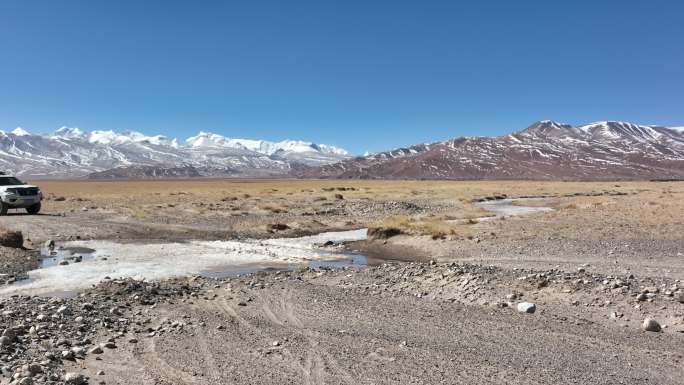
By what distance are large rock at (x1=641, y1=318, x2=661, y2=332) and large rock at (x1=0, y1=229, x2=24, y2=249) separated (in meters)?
25.4

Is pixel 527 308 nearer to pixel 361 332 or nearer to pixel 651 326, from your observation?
pixel 651 326

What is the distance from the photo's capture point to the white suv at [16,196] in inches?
1535

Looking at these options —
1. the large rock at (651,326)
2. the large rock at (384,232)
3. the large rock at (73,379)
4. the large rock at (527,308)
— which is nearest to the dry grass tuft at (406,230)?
the large rock at (384,232)

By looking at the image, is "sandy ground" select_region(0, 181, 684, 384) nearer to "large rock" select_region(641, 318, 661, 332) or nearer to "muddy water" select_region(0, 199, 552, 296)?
"large rock" select_region(641, 318, 661, 332)

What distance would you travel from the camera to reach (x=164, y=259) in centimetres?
2369

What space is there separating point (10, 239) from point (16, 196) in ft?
57.4

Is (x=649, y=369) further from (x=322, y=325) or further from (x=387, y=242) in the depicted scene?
(x=387, y=242)

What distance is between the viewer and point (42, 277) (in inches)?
731

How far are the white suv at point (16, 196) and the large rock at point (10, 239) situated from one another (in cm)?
1627

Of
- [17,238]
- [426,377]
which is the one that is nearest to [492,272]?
[426,377]

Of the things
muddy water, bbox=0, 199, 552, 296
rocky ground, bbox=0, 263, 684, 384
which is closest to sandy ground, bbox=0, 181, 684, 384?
rocky ground, bbox=0, 263, 684, 384

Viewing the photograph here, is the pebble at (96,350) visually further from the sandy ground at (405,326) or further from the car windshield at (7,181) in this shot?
the car windshield at (7,181)

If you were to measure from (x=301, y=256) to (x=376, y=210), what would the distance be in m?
27.2

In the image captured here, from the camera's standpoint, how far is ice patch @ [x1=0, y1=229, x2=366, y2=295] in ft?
59.2
